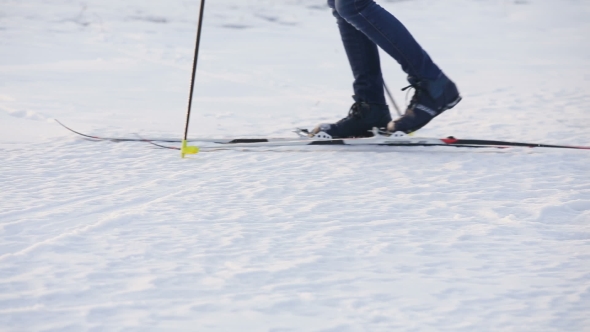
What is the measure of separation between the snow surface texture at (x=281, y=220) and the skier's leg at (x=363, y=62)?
31cm

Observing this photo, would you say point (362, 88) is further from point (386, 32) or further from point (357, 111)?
point (386, 32)

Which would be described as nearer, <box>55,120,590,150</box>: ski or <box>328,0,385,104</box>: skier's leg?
<box>55,120,590,150</box>: ski

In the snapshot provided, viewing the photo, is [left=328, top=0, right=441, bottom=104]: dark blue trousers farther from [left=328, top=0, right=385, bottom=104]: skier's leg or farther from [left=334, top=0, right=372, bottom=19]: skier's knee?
[left=328, top=0, right=385, bottom=104]: skier's leg

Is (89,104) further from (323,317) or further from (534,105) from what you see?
(323,317)

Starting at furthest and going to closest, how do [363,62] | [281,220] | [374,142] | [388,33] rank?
[363,62]
[374,142]
[388,33]
[281,220]

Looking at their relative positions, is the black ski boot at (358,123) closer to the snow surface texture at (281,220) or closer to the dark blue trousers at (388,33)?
the snow surface texture at (281,220)

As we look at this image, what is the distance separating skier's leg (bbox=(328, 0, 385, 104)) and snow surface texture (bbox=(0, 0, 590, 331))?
12.2 inches

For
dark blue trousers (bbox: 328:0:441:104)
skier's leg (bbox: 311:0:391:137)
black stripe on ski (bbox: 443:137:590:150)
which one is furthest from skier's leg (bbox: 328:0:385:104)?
black stripe on ski (bbox: 443:137:590:150)

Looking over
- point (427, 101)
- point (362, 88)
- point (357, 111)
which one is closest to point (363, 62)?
point (362, 88)

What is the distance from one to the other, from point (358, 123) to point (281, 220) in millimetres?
1309

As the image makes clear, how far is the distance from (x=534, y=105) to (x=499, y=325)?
131 inches

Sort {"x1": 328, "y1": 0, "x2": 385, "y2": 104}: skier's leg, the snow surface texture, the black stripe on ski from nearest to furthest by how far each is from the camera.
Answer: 1. the snow surface texture
2. the black stripe on ski
3. {"x1": 328, "y1": 0, "x2": 385, "y2": 104}: skier's leg

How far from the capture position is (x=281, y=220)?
6.42 ft

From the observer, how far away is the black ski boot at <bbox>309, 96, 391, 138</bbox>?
3.15m
